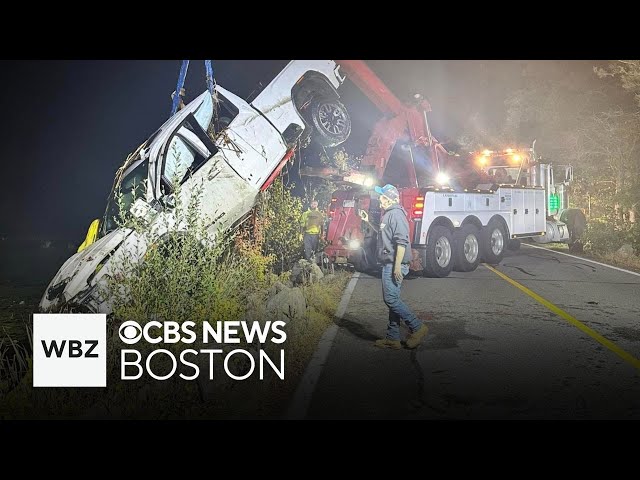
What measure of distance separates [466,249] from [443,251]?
3.74 feet

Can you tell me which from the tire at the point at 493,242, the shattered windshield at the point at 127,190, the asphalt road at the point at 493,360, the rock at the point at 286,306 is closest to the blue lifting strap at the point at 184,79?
the shattered windshield at the point at 127,190

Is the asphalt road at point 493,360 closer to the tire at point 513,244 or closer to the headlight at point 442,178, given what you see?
the headlight at point 442,178

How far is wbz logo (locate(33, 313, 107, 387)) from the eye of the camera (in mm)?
5426

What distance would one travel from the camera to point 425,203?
492 inches

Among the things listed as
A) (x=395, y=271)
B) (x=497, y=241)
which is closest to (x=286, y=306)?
(x=395, y=271)

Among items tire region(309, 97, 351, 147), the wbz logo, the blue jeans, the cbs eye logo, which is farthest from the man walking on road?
tire region(309, 97, 351, 147)

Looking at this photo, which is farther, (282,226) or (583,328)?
(282,226)

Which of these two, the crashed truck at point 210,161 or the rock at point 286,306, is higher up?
the crashed truck at point 210,161

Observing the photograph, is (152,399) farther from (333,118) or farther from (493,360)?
(333,118)

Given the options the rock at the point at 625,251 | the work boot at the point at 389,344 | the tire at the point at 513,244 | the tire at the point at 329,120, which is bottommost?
the work boot at the point at 389,344

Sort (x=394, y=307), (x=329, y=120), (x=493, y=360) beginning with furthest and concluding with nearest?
1. (x=329, y=120)
2. (x=394, y=307)
3. (x=493, y=360)

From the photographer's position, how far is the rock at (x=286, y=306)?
24.8 feet

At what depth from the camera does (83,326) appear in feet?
20.1

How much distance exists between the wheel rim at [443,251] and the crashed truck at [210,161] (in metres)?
3.58
